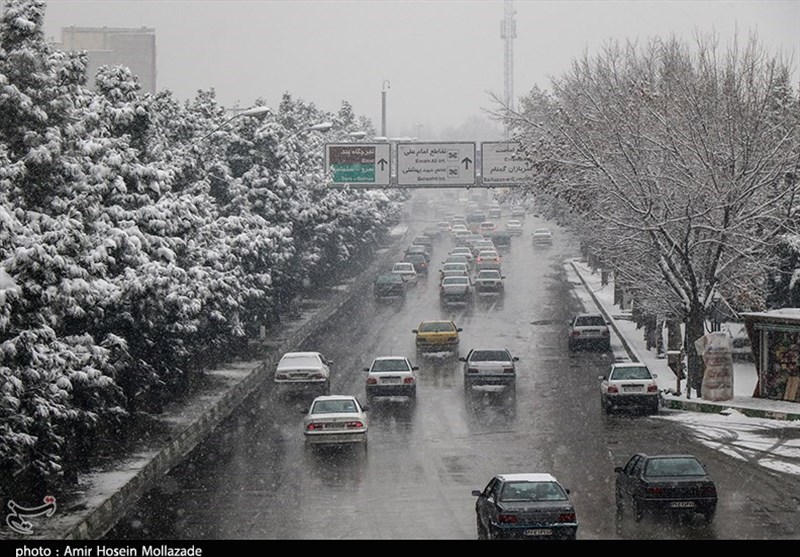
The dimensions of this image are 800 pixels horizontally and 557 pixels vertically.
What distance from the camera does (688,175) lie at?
3931cm

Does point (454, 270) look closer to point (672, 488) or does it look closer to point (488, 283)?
point (488, 283)

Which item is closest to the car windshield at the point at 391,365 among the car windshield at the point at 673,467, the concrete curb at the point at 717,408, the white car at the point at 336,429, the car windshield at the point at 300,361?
the car windshield at the point at 300,361

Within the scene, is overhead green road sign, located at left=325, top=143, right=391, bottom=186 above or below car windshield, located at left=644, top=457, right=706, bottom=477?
above

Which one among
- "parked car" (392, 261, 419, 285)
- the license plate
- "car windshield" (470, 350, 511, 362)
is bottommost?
the license plate

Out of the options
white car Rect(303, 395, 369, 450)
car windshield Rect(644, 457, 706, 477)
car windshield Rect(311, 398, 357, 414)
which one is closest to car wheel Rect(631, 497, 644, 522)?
car windshield Rect(644, 457, 706, 477)

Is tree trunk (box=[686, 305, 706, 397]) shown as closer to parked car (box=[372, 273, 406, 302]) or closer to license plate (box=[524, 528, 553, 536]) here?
license plate (box=[524, 528, 553, 536])

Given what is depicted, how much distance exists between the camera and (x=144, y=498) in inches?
1002

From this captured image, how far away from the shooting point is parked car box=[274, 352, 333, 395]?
40.6 m

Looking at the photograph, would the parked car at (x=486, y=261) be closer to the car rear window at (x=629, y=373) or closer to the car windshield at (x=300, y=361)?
the car windshield at (x=300, y=361)

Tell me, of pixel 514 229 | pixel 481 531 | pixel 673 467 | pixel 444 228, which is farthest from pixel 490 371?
pixel 444 228

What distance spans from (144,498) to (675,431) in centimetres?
1412

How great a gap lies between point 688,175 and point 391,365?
10286 millimetres

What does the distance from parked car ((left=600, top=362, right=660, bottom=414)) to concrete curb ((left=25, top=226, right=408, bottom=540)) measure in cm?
1048
